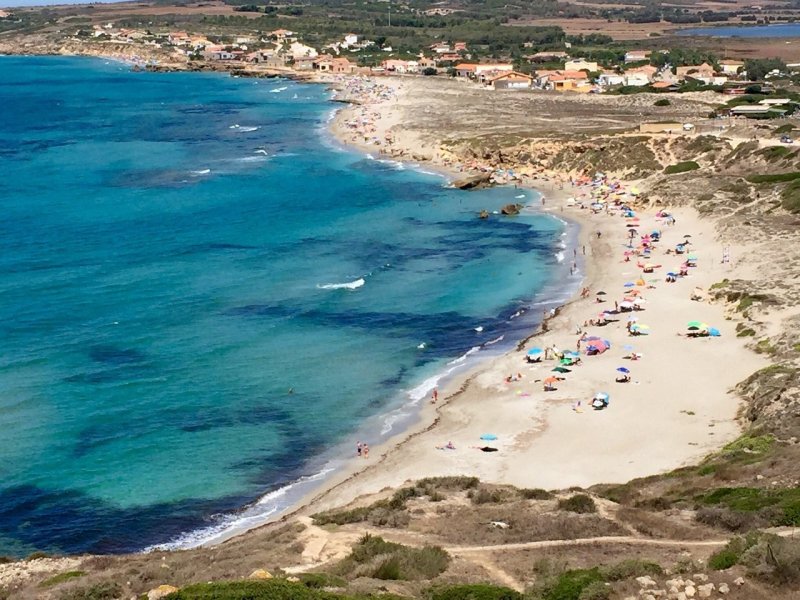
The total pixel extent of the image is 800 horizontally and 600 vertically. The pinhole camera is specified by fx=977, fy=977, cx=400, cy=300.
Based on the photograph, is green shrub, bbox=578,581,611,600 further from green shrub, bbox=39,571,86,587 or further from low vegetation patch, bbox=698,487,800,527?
green shrub, bbox=39,571,86,587

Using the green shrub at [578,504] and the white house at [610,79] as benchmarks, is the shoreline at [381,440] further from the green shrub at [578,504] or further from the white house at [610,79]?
the white house at [610,79]

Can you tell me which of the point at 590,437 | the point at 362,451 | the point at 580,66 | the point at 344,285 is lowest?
the point at 362,451

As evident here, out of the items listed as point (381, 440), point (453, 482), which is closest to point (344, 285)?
point (381, 440)

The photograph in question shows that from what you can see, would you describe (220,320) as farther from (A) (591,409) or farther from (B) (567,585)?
(B) (567,585)

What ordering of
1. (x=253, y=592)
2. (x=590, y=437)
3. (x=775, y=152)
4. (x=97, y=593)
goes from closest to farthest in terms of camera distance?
(x=253, y=592)
(x=97, y=593)
(x=590, y=437)
(x=775, y=152)

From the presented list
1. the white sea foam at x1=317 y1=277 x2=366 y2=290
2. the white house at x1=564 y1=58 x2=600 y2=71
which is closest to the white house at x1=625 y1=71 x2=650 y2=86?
the white house at x1=564 y1=58 x2=600 y2=71

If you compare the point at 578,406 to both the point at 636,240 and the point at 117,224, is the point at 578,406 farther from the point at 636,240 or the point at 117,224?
the point at 117,224
